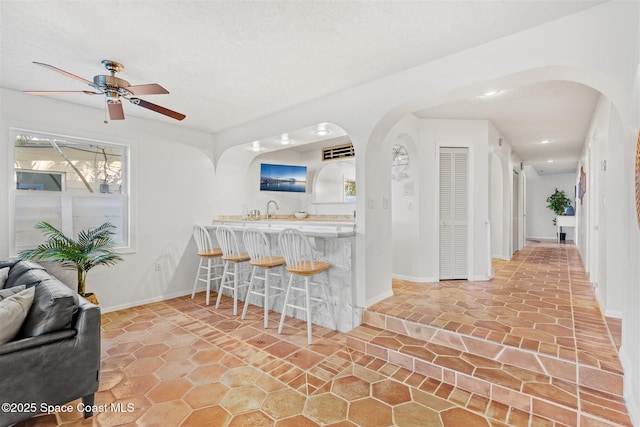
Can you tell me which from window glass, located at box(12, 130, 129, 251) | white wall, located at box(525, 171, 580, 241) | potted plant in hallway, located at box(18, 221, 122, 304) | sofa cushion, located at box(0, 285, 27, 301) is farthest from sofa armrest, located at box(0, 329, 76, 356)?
white wall, located at box(525, 171, 580, 241)

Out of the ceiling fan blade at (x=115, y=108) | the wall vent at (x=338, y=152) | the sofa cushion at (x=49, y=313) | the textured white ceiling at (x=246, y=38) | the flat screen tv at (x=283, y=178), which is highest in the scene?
the textured white ceiling at (x=246, y=38)

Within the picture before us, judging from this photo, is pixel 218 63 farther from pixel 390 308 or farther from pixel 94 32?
pixel 390 308

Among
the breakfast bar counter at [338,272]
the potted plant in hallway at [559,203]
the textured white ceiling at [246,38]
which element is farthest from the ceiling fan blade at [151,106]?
the potted plant in hallway at [559,203]

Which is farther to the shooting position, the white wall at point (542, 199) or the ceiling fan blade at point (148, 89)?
the white wall at point (542, 199)

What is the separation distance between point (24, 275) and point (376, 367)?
9.91 ft

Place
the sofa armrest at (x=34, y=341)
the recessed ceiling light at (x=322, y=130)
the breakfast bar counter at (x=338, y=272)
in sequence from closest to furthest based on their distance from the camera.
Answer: the sofa armrest at (x=34, y=341), the breakfast bar counter at (x=338, y=272), the recessed ceiling light at (x=322, y=130)

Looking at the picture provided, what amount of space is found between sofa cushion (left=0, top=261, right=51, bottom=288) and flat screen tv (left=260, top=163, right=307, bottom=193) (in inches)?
153

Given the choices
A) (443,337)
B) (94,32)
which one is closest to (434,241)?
(443,337)

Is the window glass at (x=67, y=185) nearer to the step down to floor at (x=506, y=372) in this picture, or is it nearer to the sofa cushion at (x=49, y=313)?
the sofa cushion at (x=49, y=313)

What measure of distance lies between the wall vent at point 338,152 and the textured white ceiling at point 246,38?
264 centimetres

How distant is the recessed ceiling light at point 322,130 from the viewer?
3632 mm

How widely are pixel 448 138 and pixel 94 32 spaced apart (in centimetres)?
427

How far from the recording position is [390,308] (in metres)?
3.22

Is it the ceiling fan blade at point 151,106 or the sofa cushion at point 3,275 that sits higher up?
the ceiling fan blade at point 151,106
